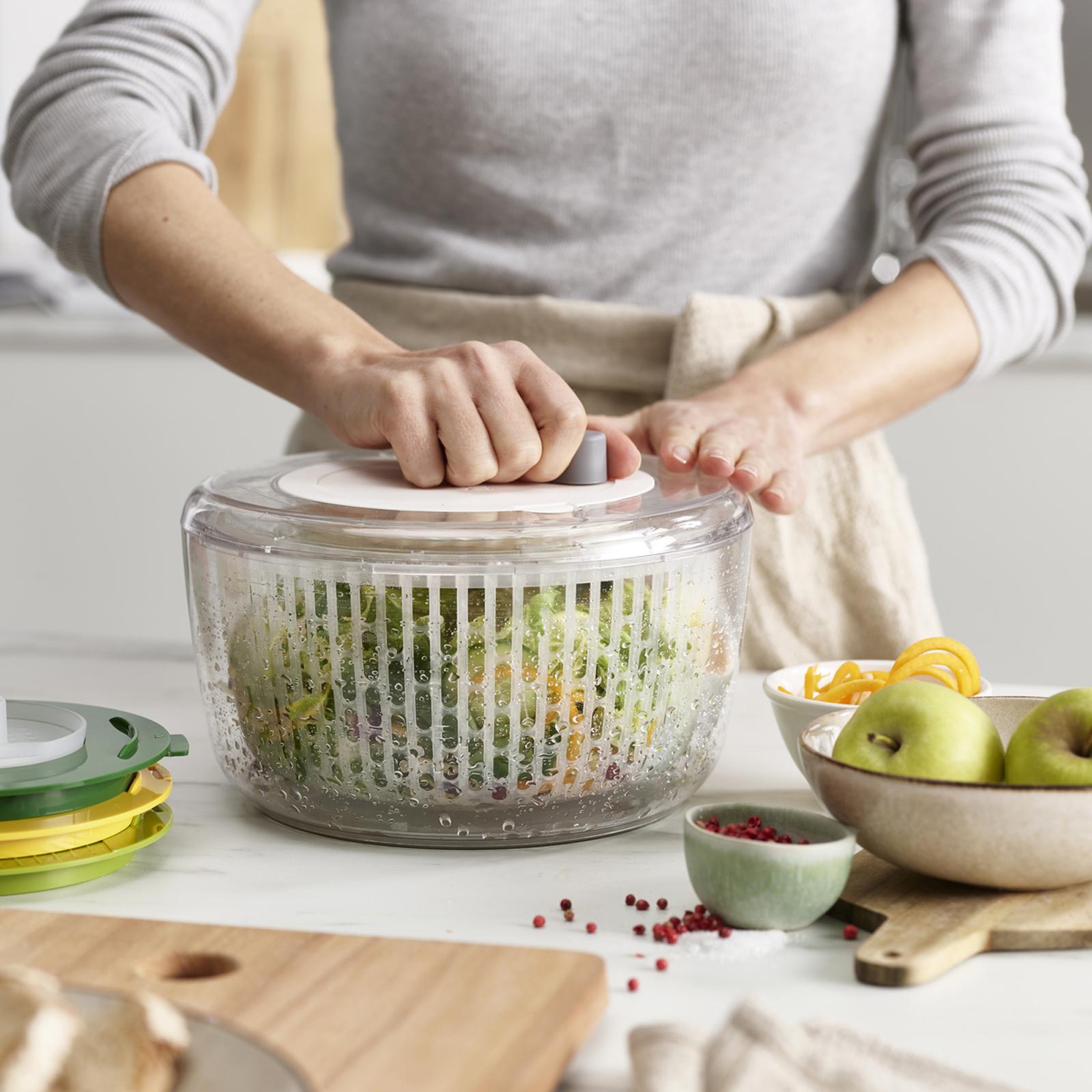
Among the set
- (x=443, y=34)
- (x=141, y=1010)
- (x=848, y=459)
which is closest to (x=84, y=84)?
(x=443, y=34)

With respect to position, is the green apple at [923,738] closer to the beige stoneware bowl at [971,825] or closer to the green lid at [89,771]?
the beige stoneware bowl at [971,825]

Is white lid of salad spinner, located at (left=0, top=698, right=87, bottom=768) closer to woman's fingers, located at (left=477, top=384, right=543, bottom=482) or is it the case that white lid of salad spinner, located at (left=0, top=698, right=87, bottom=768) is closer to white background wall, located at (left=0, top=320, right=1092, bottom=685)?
woman's fingers, located at (left=477, top=384, right=543, bottom=482)

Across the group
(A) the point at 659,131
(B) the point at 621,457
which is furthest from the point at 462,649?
(A) the point at 659,131

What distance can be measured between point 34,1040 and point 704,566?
41cm

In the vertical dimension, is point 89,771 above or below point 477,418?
below

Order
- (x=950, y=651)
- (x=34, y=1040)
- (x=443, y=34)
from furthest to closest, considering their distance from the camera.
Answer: (x=443, y=34), (x=950, y=651), (x=34, y=1040)

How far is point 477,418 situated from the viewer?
745 mm

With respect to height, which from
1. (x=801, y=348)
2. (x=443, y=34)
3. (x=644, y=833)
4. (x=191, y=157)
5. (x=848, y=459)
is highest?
(x=443, y=34)

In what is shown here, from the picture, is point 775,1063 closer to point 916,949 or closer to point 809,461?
point 916,949

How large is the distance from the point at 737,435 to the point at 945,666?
219 mm

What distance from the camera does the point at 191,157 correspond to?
1069 mm

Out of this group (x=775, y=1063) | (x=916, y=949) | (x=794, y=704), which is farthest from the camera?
(x=794, y=704)

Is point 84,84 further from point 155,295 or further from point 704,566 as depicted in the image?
point 704,566

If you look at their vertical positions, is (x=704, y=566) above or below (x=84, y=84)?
below
